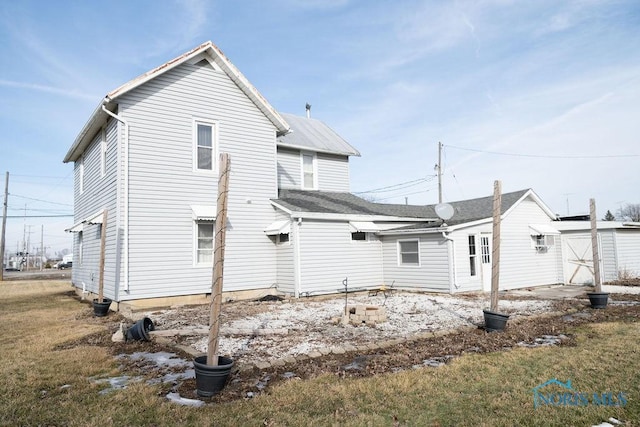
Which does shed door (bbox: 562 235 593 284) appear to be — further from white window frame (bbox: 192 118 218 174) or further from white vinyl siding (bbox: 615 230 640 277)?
white window frame (bbox: 192 118 218 174)

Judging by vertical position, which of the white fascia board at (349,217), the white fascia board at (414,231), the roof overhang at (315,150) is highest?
the roof overhang at (315,150)

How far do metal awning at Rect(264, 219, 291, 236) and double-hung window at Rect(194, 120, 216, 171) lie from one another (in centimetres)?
295

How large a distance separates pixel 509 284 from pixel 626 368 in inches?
472

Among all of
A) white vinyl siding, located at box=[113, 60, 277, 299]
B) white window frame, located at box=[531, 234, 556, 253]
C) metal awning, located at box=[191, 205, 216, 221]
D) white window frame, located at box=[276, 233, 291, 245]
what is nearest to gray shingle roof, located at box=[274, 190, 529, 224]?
white window frame, located at box=[276, 233, 291, 245]

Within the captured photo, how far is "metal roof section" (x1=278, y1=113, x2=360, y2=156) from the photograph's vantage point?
1900 cm

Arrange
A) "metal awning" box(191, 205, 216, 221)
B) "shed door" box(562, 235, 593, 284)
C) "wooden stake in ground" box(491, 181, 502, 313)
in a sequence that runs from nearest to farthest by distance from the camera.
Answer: "wooden stake in ground" box(491, 181, 502, 313) → "metal awning" box(191, 205, 216, 221) → "shed door" box(562, 235, 593, 284)

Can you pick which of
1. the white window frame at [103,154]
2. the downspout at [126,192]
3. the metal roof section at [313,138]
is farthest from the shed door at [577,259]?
the white window frame at [103,154]

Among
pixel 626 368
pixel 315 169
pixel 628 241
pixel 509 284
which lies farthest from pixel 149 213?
pixel 628 241

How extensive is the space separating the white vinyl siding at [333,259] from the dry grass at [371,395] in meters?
8.29

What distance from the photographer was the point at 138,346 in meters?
7.93

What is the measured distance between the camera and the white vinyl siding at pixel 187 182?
12906 mm

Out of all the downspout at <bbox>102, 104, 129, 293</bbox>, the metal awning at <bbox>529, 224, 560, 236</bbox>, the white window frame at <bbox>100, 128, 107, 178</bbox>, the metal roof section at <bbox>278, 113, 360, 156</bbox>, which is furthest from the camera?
the metal roof section at <bbox>278, 113, 360, 156</bbox>

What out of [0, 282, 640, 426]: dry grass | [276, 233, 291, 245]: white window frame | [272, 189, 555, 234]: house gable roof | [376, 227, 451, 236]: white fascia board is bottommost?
[0, 282, 640, 426]: dry grass

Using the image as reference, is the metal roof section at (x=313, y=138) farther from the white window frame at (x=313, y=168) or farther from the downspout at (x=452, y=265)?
the downspout at (x=452, y=265)
